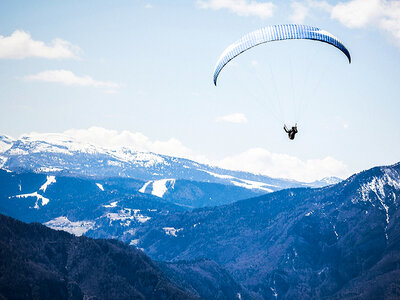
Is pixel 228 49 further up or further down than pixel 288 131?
further up

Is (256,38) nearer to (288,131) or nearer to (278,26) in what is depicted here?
(278,26)

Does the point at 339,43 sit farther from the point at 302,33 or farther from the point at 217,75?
the point at 217,75

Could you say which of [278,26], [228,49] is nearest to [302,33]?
[278,26]

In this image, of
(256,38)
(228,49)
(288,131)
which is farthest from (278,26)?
(288,131)

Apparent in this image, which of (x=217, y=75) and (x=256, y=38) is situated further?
(x=217, y=75)
